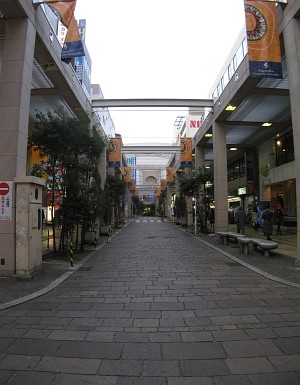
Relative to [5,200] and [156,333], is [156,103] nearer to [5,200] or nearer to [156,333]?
[5,200]

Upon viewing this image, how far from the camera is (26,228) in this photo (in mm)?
8547

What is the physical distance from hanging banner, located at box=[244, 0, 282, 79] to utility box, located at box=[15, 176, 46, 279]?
24.8ft

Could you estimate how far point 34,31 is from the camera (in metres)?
9.73

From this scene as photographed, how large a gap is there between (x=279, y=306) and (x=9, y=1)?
9612 millimetres

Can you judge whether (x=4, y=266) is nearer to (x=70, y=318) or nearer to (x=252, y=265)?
(x=70, y=318)

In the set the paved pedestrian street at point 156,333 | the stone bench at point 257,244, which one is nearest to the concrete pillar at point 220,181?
the stone bench at point 257,244

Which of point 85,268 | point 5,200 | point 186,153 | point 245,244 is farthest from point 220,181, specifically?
point 5,200

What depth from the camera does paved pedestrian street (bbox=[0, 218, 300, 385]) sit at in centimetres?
361

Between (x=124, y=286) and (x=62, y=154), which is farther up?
(x=62, y=154)

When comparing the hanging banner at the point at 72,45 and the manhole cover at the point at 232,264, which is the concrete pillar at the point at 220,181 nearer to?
the manhole cover at the point at 232,264

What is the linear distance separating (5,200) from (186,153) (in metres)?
18.7

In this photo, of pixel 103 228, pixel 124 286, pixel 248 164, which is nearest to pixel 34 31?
pixel 124 286

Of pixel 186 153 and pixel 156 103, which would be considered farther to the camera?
pixel 186 153

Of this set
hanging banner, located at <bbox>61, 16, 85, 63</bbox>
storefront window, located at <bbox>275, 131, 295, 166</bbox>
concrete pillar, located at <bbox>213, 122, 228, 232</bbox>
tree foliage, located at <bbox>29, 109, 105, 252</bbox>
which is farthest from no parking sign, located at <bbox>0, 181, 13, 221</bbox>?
storefront window, located at <bbox>275, 131, 295, 166</bbox>
